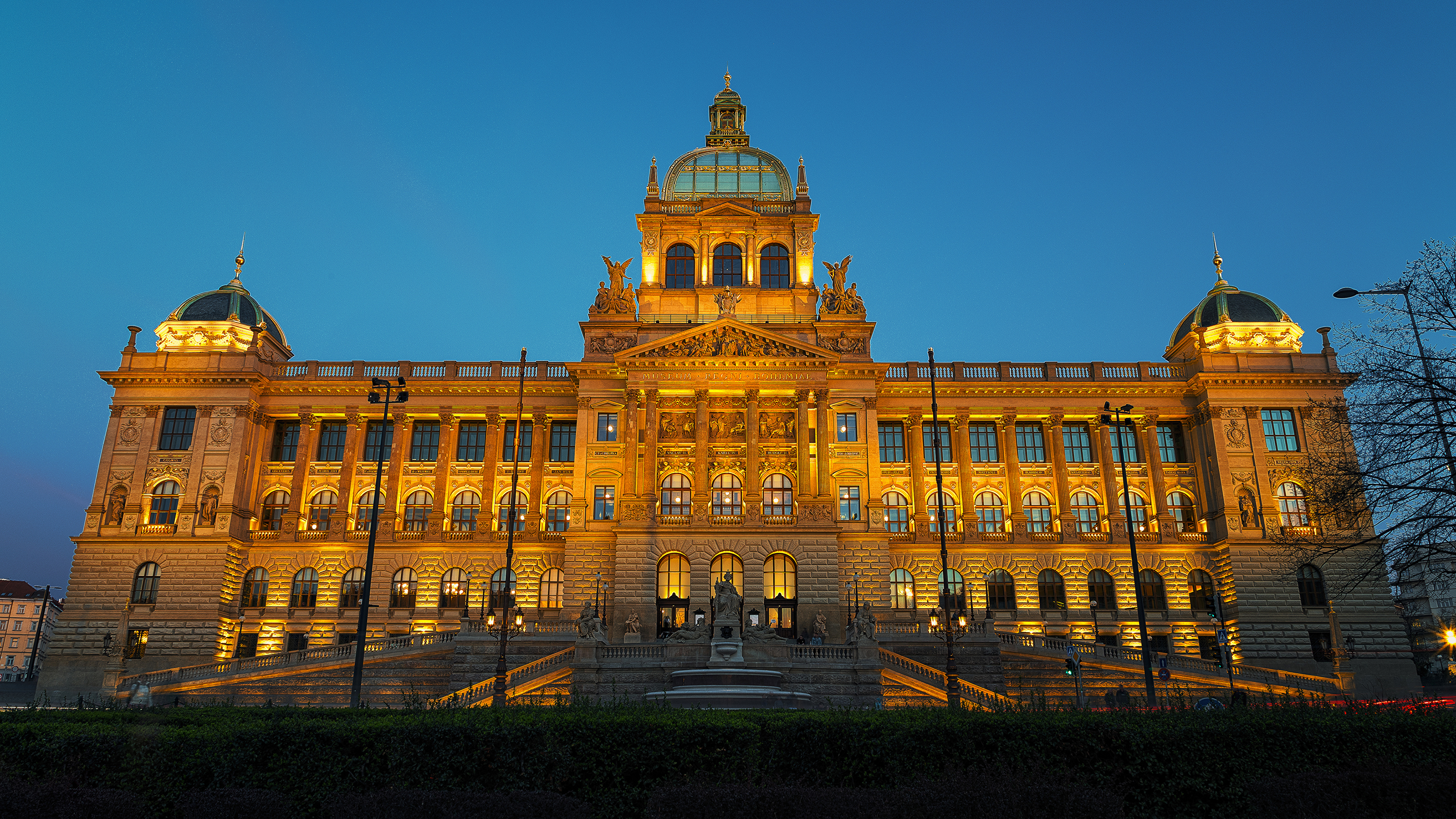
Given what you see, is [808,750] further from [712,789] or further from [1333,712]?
[1333,712]

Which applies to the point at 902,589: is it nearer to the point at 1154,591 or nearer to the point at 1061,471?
the point at 1061,471

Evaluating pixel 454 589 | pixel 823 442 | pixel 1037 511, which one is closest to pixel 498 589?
pixel 454 589

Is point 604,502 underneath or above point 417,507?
underneath

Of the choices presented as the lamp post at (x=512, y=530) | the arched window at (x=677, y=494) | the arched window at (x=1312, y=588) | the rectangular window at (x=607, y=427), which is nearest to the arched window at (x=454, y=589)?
the lamp post at (x=512, y=530)

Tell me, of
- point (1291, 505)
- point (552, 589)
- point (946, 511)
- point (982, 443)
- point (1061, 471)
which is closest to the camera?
point (552, 589)

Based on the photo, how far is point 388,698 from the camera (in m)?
40.7

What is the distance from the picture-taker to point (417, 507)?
61.7 metres

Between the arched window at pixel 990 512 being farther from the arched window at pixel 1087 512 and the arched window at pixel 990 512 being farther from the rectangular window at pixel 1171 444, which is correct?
the rectangular window at pixel 1171 444

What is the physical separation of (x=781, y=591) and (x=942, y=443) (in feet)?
55.4

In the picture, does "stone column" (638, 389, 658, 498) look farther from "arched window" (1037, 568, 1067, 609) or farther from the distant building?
the distant building

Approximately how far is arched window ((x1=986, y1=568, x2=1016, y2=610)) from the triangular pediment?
55.7 ft

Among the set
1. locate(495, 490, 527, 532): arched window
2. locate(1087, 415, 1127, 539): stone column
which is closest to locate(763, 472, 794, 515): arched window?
locate(495, 490, 527, 532): arched window

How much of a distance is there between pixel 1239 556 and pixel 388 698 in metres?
48.4

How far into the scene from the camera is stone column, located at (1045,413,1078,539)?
60.5 metres
